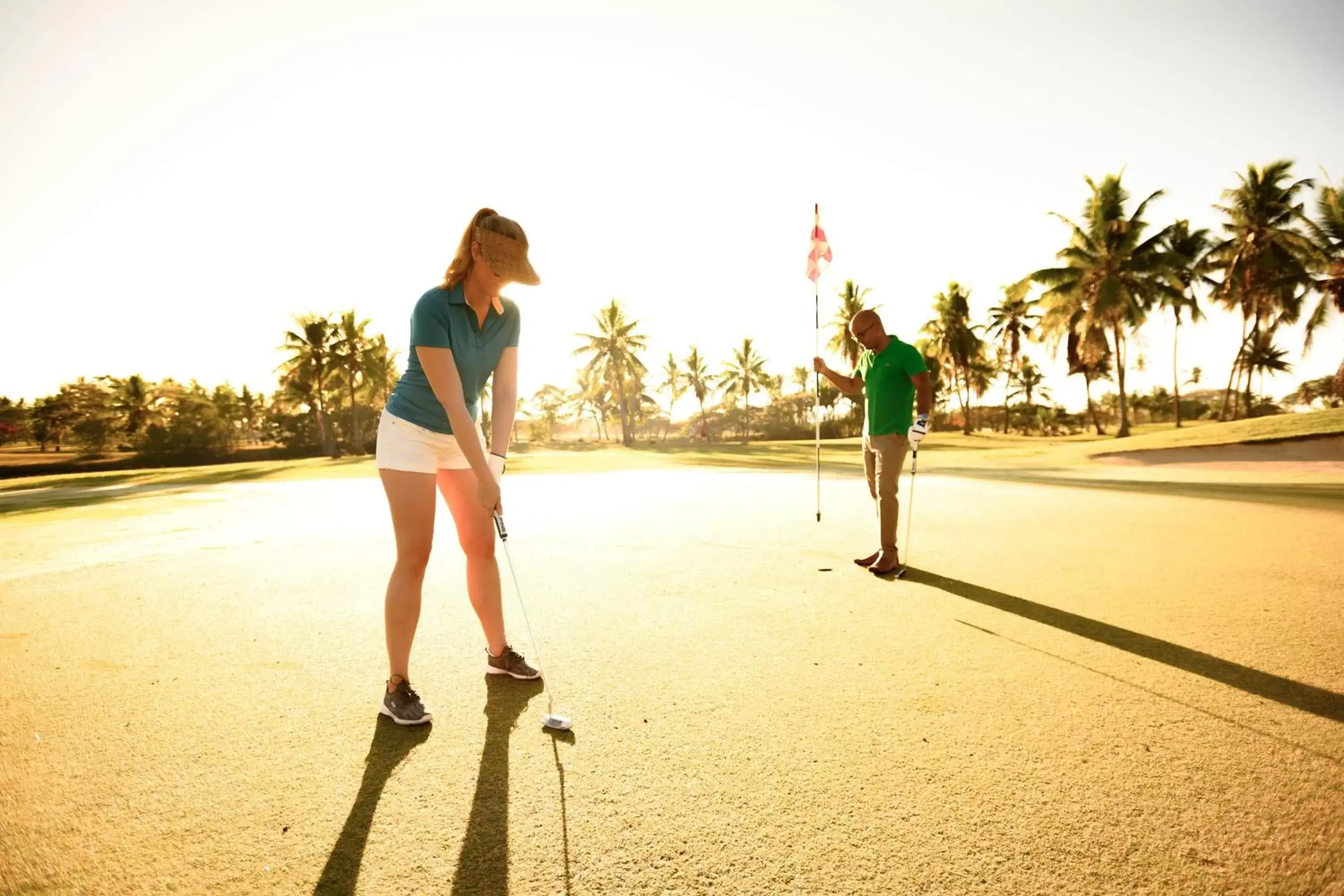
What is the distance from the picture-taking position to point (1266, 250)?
35.8 meters

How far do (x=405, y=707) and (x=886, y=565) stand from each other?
172 inches

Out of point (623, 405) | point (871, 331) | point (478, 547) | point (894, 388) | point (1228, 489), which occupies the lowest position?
point (1228, 489)

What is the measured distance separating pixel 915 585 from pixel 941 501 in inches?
289

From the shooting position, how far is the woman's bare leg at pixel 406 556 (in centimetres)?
316

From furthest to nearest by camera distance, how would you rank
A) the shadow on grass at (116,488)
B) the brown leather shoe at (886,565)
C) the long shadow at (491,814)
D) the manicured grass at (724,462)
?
the manicured grass at (724,462)
the shadow on grass at (116,488)
the brown leather shoe at (886,565)
the long shadow at (491,814)

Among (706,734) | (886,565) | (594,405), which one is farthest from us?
(594,405)

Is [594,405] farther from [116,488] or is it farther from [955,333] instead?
[116,488]

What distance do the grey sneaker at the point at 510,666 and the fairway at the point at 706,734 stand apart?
0.13 m

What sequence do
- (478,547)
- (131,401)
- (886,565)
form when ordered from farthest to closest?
(131,401)
(886,565)
(478,547)

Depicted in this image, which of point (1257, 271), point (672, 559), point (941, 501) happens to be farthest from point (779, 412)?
point (672, 559)

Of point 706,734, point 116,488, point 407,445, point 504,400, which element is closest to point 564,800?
point 706,734

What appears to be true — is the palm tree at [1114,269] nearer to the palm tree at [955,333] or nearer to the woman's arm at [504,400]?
the palm tree at [955,333]

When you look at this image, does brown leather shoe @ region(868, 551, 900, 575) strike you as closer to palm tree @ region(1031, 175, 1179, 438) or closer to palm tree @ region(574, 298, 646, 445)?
palm tree @ region(1031, 175, 1179, 438)

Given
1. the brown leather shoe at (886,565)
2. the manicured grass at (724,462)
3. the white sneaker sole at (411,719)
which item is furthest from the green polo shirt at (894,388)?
the manicured grass at (724,462)
